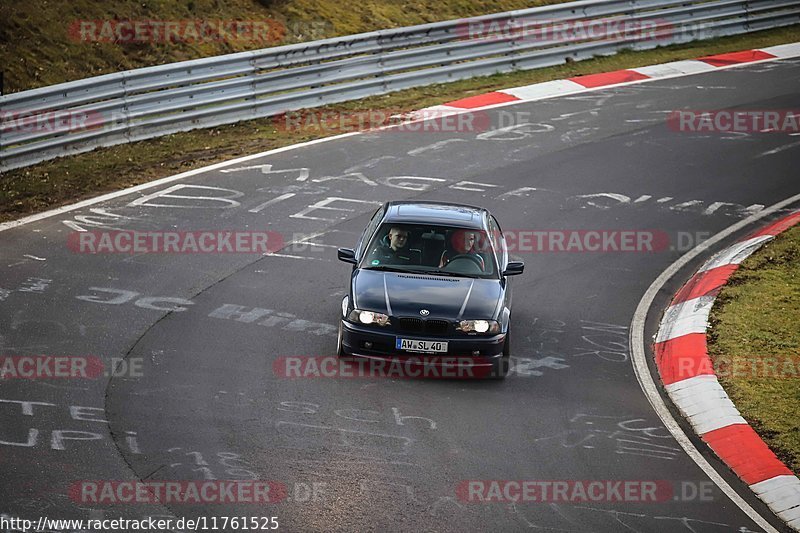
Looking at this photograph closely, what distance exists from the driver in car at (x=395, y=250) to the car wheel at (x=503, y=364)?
1378 mm

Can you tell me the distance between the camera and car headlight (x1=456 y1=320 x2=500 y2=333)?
1088 centimetres

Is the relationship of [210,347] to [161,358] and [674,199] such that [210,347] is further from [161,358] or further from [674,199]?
[674,199]

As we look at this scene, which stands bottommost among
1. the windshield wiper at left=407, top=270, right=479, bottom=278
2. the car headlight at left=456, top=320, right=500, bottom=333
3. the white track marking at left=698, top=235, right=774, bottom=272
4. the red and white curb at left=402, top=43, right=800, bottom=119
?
A: the white track marking at left=698, top=235, right=774, bottom=272

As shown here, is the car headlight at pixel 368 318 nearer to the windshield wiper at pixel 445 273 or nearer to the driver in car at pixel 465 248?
the windshield wiper at pixel 445 273

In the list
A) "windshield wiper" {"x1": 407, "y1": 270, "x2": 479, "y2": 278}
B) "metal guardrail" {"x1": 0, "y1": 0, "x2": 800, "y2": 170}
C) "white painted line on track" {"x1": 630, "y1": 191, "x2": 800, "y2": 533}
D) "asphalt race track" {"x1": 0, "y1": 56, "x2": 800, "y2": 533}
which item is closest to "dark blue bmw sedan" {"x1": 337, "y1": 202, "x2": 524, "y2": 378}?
"windshield wiper" {"x1": 407, "y1": 270, "x2": 479, "y2": 278}

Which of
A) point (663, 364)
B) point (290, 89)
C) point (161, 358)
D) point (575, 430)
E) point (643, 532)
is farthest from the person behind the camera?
point (290, 89)

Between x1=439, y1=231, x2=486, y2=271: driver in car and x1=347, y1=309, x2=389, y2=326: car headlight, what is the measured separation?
3.92 ft

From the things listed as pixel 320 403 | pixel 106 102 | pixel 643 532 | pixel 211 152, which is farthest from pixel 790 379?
pixel 106 102

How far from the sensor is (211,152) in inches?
723

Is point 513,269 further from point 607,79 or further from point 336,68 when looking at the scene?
point 607,79

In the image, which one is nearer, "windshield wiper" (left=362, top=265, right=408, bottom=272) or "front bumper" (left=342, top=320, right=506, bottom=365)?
"front bumper" (left=342, top=320, right=506, bottom=365)

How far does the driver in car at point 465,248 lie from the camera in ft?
38.8

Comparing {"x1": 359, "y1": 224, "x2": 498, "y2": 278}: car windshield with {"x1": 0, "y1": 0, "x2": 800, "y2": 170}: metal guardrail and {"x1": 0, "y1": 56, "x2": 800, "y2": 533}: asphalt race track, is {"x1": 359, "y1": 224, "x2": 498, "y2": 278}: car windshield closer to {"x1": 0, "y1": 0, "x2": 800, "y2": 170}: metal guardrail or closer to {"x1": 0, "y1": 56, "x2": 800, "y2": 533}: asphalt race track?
{"x1": 0, "y1": 56, "x2": 800, "y2": 533}: asphalt race track

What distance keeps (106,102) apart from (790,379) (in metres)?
11.9
